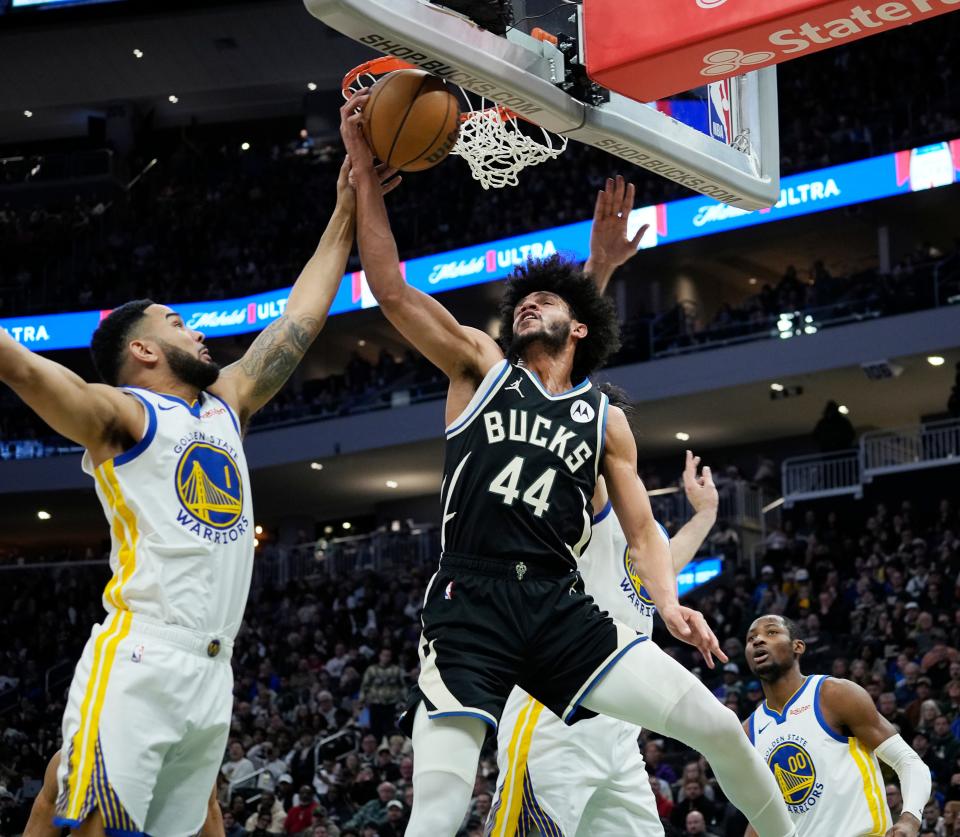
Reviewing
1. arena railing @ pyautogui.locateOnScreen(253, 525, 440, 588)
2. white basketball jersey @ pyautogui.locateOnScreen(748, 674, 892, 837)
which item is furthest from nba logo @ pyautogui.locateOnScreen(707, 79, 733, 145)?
arena railing @ pyautogui.locateOnScreen(253, 525, 440, 588)

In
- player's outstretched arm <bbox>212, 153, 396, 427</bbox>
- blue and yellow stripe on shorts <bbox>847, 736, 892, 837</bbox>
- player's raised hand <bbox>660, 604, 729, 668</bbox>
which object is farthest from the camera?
blue and yellow stripe on shorts <bbox>847, 736, 892, 837</bbox>

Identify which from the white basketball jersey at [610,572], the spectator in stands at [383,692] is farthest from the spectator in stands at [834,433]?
the white basketball jersey at [610,572]

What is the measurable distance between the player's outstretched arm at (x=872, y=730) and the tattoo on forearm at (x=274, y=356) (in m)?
3.38

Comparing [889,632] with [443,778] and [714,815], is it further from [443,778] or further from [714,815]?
[443,778]

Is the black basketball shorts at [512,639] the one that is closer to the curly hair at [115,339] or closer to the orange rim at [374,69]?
the curly hair at [115,339]

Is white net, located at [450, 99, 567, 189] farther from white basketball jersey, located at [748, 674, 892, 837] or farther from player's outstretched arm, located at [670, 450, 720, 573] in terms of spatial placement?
white basketball jersey, located at [748, 674, 892, 837]

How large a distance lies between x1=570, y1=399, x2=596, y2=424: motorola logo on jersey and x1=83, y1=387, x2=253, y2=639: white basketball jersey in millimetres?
1345

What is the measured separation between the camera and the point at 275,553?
28656mm

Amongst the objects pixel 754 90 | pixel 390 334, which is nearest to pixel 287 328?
pixel 754 90

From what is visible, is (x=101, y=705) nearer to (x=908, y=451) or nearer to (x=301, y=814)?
(x=301, y=814)

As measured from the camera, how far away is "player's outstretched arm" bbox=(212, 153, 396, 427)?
16.7 ft

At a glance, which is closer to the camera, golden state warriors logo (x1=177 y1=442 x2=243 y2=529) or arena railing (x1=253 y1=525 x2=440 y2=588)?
golden state warriors logo (x1=177 y1=442 x2=243 y2=529)

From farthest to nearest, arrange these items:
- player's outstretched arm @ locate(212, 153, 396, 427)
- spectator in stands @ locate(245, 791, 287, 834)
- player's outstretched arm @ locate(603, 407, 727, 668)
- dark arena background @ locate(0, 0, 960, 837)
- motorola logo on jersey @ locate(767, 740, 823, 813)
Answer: dark arena background @ locate(0, 0, 960, 837) → spectator in stands @ locate(245, 791, 287, 834) → motorola logo on jersey @ locate(767, 740, 823, 813) → player's outstretched arm @ locate(603, 407, 727, 668) → player's outstretched arm @ locate(212, 153, 396, 427)

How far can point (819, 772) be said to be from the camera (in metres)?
7.10
